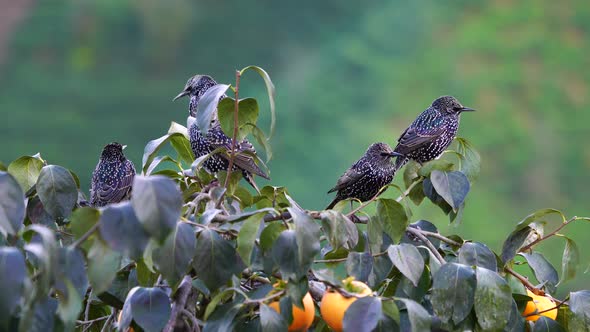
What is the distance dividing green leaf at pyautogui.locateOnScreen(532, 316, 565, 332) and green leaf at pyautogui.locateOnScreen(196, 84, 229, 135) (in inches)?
23.3

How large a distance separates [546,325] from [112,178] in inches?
49.4

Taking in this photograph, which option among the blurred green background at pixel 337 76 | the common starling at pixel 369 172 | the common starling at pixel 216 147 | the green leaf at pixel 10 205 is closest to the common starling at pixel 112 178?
the common starling at pixel 216 147

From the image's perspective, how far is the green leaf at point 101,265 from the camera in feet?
3.31

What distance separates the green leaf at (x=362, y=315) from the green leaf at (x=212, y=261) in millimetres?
175

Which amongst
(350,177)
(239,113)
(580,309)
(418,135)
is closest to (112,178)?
(350,177)

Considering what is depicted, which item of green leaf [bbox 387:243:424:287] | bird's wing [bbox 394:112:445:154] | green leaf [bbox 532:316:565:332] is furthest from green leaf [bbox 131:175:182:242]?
bird's wing [bbox 394:112:445:154]

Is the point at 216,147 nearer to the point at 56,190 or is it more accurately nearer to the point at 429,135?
the point at 429,135

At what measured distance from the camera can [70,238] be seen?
156cm

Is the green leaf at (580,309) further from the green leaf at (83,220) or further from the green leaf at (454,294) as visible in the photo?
the green leaf at (83,220)

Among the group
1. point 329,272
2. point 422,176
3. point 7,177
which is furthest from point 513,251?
point 7,177

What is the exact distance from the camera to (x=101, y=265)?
3.33 feet

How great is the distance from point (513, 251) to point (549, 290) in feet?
0.35

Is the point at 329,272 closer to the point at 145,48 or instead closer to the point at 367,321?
the point at 367,321

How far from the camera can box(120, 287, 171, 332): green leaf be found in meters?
1.21
